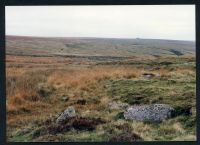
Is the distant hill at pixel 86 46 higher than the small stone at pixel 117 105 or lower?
higher

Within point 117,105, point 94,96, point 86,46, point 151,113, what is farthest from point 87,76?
point 151,113

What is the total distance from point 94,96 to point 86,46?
29.4 inches

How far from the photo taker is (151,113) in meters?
6.20

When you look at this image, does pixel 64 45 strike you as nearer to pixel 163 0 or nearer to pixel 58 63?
pixel 58 63

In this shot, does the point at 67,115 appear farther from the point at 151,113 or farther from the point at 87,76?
the point at 151,113

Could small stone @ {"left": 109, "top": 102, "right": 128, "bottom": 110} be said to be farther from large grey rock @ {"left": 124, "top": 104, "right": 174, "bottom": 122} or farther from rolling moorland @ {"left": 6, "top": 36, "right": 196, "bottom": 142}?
large grey rock @ {"left": 124, "top": 104, "right": 174, "bottom": 122}

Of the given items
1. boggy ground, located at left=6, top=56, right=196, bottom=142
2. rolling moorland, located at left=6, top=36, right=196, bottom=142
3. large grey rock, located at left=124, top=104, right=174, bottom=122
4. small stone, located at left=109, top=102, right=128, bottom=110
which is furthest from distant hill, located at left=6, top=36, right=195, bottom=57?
large grey rock, located at left=124, top=104, right=174, bottom=122

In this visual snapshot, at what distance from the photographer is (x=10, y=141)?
5914 mm

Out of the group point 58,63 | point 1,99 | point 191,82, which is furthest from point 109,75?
point 1,99

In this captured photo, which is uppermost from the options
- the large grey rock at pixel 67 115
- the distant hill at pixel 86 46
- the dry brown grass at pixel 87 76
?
the distant hill at pixel 86 46

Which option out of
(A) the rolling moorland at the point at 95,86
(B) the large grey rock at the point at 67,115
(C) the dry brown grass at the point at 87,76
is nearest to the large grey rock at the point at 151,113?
(A) the rolling moorland at the point at 95,86

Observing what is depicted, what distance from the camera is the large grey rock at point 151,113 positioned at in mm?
6184

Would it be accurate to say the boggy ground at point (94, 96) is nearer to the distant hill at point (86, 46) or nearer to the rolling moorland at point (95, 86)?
the rolling moorland at point (95, 86)

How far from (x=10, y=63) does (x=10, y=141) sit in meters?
1.13
